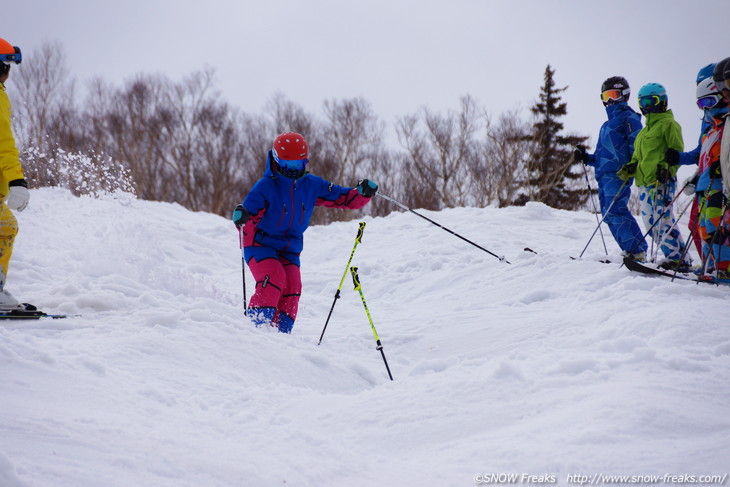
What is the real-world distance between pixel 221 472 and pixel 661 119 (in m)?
6.03

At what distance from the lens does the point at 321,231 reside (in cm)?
1217

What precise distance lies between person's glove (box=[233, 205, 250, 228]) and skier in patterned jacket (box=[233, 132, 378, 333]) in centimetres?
5

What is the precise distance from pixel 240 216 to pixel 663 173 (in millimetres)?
4606

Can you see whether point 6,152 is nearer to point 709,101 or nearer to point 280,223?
point 280,223

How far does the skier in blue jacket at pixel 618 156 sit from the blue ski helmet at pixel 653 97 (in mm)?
606

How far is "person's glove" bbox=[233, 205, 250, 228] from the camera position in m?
4.53

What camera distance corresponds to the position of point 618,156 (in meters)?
6.64

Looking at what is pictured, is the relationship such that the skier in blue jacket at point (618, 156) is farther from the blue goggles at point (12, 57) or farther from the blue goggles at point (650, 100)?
the blue goggles at point (12, 57)

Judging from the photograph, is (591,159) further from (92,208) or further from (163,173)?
(163,173)

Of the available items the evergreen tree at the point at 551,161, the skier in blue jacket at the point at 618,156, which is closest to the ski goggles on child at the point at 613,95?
the skier in blue jacket at the point at 618,156

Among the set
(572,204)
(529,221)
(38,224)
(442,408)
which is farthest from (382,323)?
(572,204)

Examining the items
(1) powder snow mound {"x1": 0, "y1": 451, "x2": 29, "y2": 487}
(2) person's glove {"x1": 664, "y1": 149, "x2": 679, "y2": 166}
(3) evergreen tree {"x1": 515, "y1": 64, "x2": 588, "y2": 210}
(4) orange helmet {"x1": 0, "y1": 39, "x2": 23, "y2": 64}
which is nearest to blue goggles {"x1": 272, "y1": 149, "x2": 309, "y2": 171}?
(4) orange helmet {"x1": 0, "y1": 39, "x2": 23, "y2": 64}

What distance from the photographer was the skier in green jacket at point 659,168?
590cm

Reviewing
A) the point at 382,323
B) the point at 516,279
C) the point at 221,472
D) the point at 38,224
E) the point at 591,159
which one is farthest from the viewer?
the point at 38,224
